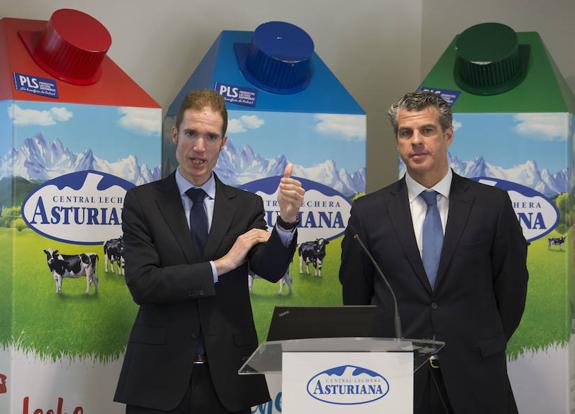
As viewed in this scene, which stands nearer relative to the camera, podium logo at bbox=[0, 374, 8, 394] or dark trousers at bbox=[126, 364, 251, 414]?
dark trousers at bbox=[126, 364, 251, 414]

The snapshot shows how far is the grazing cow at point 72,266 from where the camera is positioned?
10.5 feet

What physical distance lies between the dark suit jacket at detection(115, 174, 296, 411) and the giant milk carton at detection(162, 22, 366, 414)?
80 centimetres

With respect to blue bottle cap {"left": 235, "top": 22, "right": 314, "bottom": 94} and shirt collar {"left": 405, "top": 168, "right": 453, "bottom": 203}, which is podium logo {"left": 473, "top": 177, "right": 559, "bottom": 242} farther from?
blue bottle cap {"left": 235, "top": 22, "right": 314, "bottom": 94}

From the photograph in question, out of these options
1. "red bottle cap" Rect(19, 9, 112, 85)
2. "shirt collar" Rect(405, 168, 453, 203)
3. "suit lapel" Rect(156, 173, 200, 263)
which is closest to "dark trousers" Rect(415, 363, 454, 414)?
"shirt collar" Rect(405, 168, 453, 203)

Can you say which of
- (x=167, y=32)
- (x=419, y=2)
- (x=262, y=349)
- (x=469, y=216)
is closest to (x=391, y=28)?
(x=419, y=2)

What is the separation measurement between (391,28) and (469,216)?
2.30 meters

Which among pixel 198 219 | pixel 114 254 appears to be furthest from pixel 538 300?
pixel 114 254

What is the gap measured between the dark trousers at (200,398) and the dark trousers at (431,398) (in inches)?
22.5

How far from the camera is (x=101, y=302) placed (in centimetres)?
331

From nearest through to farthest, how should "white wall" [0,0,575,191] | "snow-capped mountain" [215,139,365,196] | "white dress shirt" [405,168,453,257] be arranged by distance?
"white dress shirt" [405,168,453,257] → "snow-capped mountain" [215,139,365,196] → "white wall" [0,0,575,191]

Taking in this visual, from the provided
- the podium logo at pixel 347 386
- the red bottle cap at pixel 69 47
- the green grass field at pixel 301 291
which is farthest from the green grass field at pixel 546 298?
the red bottle cap at pixel 69 47

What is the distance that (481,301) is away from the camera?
2734 mm

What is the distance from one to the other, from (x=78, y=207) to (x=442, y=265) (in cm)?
137

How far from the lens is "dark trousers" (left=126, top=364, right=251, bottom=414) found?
2.53 metres
